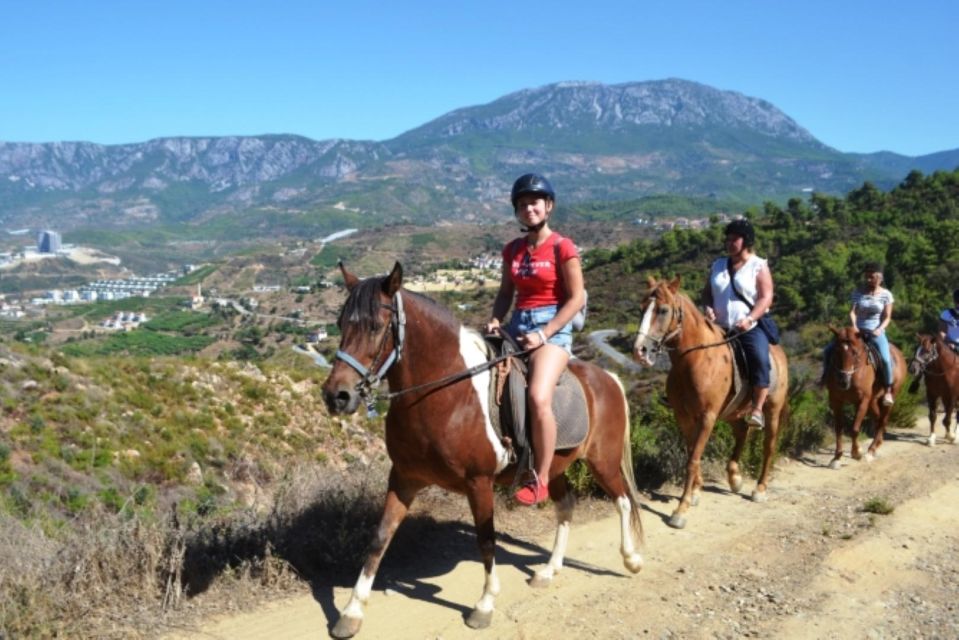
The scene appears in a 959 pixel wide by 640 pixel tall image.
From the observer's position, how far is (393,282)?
3689 mm

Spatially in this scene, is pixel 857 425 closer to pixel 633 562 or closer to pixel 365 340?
pixel 633 562

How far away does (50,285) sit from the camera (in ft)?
630

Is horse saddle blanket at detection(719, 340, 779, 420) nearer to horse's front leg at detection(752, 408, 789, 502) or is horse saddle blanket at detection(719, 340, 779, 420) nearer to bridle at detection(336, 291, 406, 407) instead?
horse's front leg at detection(752, 408, 789, 502)

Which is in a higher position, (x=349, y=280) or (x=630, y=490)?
(x=349, y=280)

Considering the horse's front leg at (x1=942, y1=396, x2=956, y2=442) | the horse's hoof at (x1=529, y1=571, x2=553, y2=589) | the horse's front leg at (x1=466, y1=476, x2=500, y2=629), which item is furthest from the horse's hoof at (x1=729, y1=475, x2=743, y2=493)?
the horse's front leg at (x1=942, y1=396, x2=956, y2=442)

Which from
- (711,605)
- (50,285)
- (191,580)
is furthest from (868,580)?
(50,285)

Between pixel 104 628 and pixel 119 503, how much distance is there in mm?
12838

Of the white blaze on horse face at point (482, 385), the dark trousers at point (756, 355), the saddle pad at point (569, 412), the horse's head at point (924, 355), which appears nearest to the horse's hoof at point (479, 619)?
the white blaze on horse face at point (482, 385)

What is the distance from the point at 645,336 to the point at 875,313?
5.13 metres

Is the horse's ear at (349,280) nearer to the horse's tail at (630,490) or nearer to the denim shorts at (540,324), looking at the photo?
the denim shorts at (540,324)

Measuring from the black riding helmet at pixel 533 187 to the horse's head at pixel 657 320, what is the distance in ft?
7.08

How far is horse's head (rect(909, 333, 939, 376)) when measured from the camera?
11.0 m

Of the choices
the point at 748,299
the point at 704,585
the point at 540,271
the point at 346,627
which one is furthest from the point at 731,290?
the point at 346,627

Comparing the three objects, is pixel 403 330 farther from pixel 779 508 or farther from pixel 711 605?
pixel 779 508
